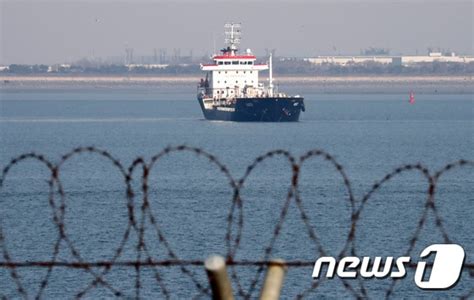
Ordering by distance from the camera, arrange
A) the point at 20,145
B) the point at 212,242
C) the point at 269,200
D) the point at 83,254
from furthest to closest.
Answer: the point at 20,145 < the point at 269,200 < the point at 212,242 < the point at 83,254

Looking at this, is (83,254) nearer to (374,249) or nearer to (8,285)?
(8,285)

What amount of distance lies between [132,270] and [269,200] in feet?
55.6

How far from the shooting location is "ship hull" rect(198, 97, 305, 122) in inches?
4432

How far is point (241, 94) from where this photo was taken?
382 feet

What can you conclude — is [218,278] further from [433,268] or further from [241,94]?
[241,94]

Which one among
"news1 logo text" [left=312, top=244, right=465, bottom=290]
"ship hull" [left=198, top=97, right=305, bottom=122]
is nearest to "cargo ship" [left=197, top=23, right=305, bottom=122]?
"ship hull" [left=198, top=97, right=305, bottom=122]

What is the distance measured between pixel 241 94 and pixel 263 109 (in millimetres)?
2905

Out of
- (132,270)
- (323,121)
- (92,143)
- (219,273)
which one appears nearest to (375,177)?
(132,270)

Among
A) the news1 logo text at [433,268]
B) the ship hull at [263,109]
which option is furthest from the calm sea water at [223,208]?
the ship hull at [263,109]

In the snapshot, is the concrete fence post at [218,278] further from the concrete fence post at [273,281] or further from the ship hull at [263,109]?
the ship hull at [263,109]

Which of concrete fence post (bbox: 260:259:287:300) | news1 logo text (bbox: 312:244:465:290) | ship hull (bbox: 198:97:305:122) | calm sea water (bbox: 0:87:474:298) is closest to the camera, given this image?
concrete fence post (bbox: 260:259:287:300)

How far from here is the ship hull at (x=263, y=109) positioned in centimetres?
11256

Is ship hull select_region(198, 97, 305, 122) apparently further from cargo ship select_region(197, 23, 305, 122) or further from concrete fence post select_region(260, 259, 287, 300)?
concrete fence post select_region(260, 259, 287, 300)

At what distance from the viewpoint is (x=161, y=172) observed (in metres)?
59.6
